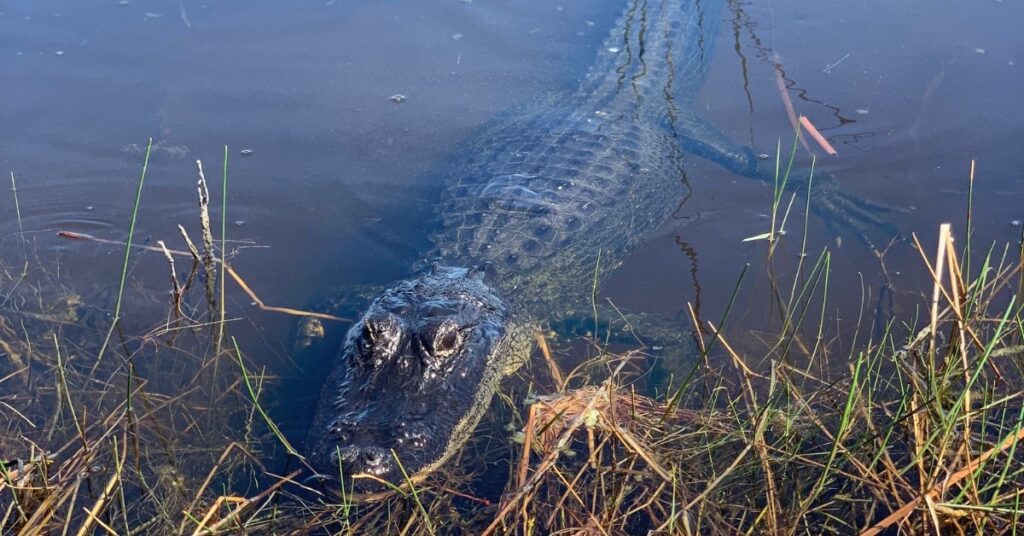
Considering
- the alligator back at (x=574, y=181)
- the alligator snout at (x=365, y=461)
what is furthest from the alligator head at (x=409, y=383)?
the alligator back at (x=574, y=181)

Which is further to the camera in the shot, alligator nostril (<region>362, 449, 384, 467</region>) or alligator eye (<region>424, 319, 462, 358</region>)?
alligator eye (<region>424, 319, 462, 358</region>)

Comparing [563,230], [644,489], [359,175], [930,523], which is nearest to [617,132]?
[563,230]

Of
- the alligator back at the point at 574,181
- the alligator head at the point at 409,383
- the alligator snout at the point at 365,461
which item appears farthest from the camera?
the alligator back at the point at 574,181

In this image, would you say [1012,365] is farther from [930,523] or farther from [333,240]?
[333,240]

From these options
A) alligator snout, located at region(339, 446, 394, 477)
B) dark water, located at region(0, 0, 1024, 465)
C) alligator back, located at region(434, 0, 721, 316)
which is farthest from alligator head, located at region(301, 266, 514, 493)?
alligator back, located at region(434, 0, 721, 316)

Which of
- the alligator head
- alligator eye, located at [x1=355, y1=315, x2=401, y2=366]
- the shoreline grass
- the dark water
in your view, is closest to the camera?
the shoreline grass

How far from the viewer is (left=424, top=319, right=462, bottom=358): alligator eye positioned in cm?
294

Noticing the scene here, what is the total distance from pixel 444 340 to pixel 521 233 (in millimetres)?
1169

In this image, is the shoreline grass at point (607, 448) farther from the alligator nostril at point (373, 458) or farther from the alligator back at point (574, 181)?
the alligator back at point (574, 181)

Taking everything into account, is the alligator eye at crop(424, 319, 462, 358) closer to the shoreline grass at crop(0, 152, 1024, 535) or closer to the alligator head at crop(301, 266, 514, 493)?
the alligator head at crop(301, 266, 514, 493)

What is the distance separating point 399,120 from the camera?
193 inches

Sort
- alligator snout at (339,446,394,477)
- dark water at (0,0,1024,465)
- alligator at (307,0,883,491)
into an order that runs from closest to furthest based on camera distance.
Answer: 1. alligator snout at (339,446,394,477)
2. alligator at (307,0,883,491)
3. dark water at (0,0,1024,465)

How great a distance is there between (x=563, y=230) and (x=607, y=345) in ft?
2.93

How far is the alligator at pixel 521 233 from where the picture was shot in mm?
2691
